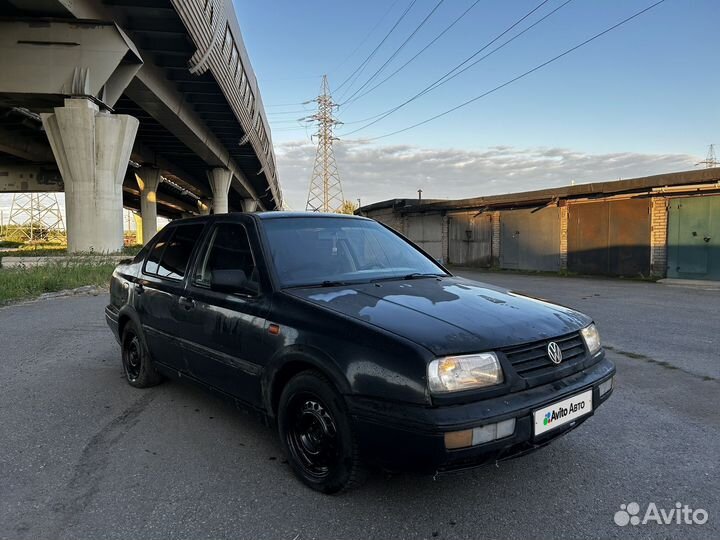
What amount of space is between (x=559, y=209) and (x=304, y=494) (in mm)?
18822

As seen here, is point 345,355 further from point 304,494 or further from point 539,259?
point 539,259

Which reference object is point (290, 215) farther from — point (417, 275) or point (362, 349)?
point (362, 349)

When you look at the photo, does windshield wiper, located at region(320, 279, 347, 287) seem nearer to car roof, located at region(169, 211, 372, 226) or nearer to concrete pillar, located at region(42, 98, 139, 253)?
car roof, located at region(169, 211, 372, 226)

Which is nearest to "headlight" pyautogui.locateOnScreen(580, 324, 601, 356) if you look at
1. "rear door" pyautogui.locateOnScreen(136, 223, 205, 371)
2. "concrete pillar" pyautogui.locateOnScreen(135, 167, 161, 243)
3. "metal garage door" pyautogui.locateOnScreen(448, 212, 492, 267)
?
"rear door" pyautogui.locateOnScreen(136, 223, 205, 371)

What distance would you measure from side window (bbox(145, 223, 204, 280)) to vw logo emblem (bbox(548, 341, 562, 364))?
2.74m

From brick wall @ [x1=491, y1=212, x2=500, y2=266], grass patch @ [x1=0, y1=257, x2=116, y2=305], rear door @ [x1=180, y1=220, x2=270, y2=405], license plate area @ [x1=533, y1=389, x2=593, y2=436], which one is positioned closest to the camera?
license plate area @ [x1=533, y1=389, x2=593, y2=436]

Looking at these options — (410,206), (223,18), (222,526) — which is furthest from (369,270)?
(410,206)

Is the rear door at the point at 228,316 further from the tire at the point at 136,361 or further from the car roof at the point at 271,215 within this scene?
the tire at the point at 136,361

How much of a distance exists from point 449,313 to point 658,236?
16.4 meters

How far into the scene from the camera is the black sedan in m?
2.29

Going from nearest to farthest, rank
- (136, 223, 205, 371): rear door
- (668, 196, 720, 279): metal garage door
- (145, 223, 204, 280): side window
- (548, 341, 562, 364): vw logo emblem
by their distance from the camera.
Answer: (548, 341, 562, 364): vw logo emblem
(136, 223, 205, 371): rear door
(145, 223, 204, 280): side window
(668, 196, 720, 279): metal garage door

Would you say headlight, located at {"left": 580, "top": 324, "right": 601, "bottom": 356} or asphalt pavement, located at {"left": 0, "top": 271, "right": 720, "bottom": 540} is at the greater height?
headlight, located at {"left": 580, "top": 324, "right": 601, "bottom": 356}

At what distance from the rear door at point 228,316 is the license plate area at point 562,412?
1.56 m

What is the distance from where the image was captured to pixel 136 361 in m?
4.62
